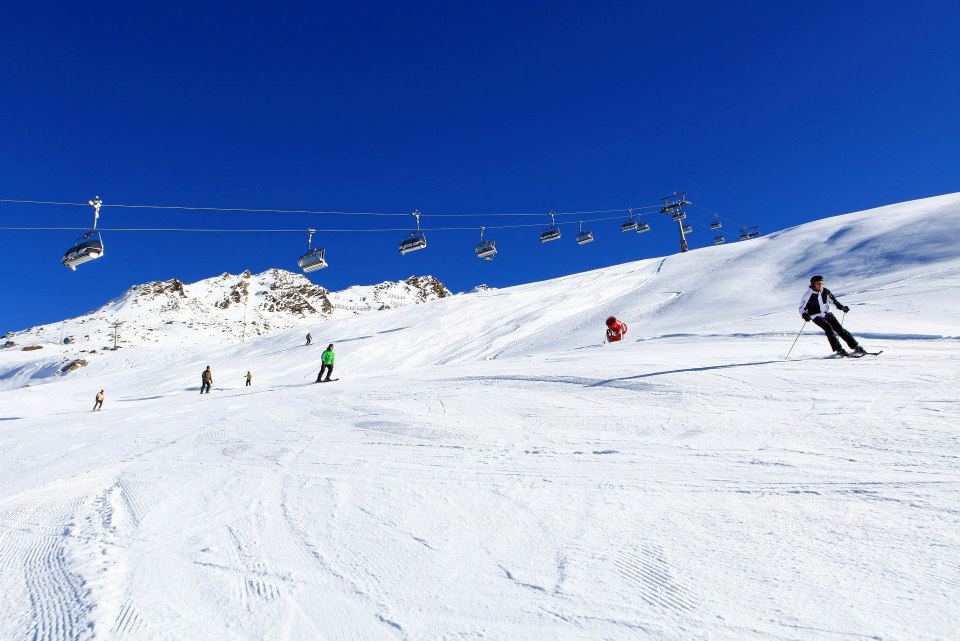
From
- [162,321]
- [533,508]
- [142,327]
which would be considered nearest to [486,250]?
[533,508]

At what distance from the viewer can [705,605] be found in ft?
7.76

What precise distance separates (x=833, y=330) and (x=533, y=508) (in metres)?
7.69

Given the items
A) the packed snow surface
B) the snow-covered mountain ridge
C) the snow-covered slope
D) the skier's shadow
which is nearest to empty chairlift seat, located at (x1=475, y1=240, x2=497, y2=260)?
the packed snow surface

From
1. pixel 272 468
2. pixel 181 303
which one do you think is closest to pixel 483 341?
pixel 272 468

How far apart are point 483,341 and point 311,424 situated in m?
15.2

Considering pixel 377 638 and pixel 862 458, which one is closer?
pixel 377 638

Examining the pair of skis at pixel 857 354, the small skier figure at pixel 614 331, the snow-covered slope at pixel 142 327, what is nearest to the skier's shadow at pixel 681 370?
the pair of skis at pixel 857 354

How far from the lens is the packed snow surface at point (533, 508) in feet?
8.10

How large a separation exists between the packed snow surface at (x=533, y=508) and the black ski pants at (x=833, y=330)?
1.44ft

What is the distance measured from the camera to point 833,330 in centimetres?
869

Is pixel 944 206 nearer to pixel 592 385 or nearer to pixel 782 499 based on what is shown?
pixel 592 385

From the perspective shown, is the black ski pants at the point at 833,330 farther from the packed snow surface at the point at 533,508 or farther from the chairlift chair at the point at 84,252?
the chairlift chair at the point at 84,252

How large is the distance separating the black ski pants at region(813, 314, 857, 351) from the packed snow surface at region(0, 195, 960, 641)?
0.44 m

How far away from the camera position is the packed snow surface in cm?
247
